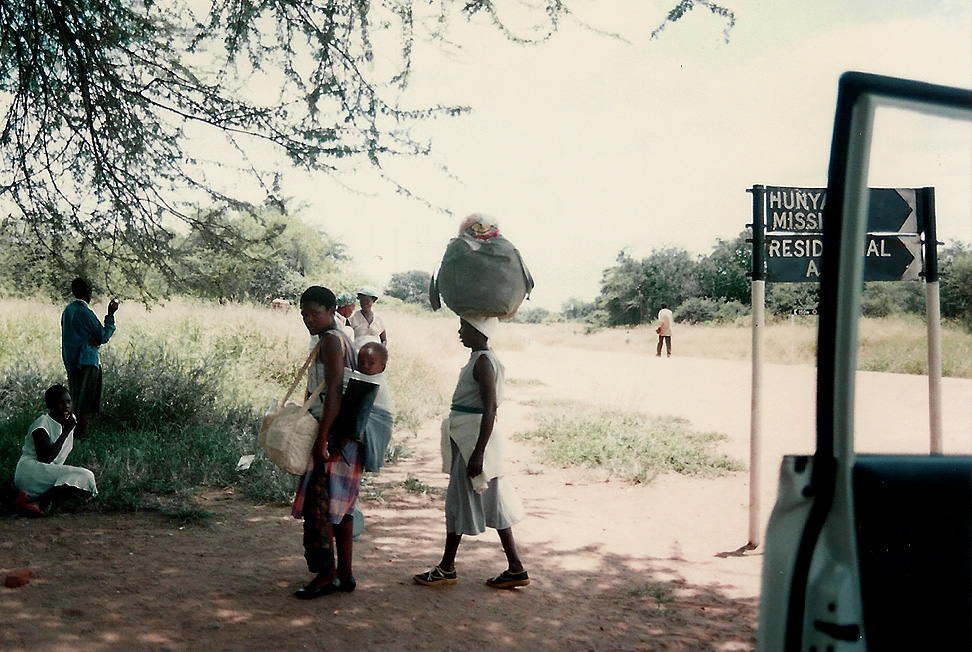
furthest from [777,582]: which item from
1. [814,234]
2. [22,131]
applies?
[22,131]

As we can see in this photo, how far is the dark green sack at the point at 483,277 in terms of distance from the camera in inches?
173

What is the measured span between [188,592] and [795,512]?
371 cm

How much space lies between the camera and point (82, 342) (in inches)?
309

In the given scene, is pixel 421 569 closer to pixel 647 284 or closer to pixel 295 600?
pixel 295 600

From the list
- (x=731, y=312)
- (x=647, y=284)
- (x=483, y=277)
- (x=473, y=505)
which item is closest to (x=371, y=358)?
(x=483, y=277)

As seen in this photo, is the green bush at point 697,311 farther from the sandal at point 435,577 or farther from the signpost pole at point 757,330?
the sandal at point 435,577

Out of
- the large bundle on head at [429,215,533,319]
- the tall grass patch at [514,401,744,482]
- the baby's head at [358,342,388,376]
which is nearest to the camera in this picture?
the baby's head at [358,342,388,376]

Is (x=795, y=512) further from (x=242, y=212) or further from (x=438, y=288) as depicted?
(x=242, y=212)

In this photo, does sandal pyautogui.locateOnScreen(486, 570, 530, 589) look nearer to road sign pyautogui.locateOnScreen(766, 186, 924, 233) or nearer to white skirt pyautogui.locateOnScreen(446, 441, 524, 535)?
white skirt pyautogui.locateOnScreen(446, 441, 524, 535)

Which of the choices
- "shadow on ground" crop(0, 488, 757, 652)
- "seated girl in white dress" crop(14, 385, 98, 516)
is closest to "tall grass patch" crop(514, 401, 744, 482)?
"shadow on ground" crop(0, 488, 757, 652)

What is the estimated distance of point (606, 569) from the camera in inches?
205

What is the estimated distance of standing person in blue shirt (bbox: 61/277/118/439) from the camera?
25.3 ft

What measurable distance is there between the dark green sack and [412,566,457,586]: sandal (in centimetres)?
149

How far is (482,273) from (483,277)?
0.07ft
